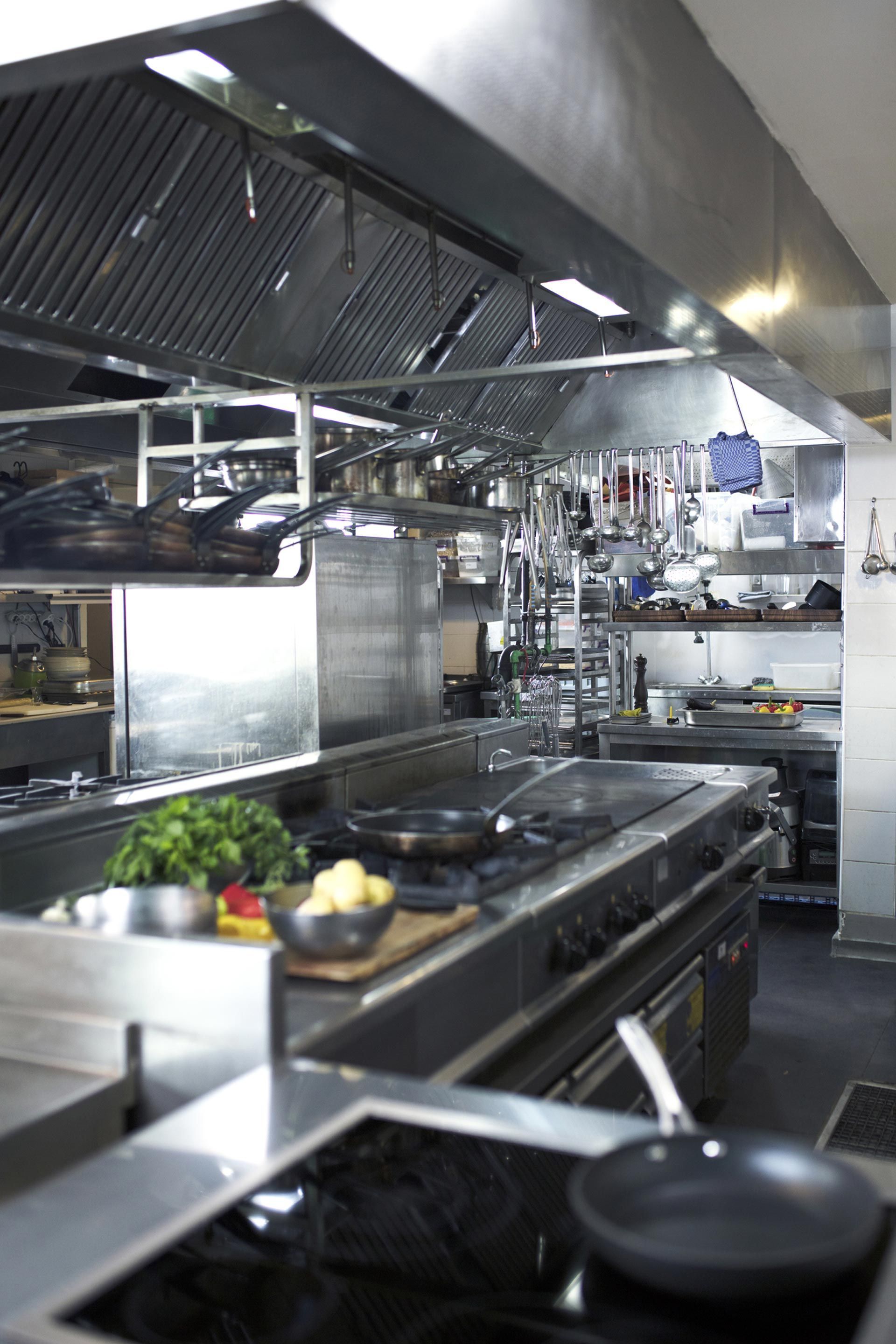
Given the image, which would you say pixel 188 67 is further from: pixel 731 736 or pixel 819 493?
pixel 731 736

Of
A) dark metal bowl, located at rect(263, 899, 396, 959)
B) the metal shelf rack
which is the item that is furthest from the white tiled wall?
dark metal bowl, located at rect(263, 899, 396, 959)

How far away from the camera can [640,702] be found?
22.9ft

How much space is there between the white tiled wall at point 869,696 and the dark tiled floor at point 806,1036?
367 millimetres

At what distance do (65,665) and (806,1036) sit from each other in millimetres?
4570

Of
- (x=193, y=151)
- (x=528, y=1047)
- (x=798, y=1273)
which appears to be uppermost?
(x=193, y=151)

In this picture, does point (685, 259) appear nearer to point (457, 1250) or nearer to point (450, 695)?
point (457, 1250)

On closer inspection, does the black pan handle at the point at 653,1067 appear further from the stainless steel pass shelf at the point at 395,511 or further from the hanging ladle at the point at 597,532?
the hanging ladle at the point at 597,532

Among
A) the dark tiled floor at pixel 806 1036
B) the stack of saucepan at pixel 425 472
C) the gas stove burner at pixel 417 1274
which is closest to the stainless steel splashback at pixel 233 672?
the stack of saucepan at pixel 425 472

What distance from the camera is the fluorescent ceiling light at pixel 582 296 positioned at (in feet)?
13.0

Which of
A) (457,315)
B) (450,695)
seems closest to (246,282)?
(457,315)

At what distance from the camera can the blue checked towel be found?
524 cm

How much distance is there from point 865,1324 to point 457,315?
3.52m

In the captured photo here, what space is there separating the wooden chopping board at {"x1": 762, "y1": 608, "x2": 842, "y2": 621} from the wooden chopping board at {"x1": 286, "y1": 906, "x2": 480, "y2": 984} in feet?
13.9

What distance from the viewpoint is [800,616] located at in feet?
19.8
